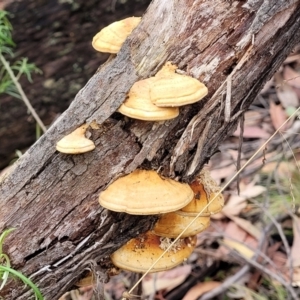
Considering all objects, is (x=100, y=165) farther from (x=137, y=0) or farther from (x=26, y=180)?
(x=137, y=0)

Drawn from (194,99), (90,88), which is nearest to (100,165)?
(90,88)

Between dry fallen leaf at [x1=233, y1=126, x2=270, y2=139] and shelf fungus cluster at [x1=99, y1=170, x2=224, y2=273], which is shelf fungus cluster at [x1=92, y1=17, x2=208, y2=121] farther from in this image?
dry fallen leaf at [x1=233, y1=126, x2=270, y2=139]

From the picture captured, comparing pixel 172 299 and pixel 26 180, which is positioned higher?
pixel 26 180

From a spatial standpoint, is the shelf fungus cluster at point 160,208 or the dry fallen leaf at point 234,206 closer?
the shelf fungus cluster at point 160,208

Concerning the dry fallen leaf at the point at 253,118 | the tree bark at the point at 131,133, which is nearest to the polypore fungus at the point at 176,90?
the tree bark at the point at 131,133

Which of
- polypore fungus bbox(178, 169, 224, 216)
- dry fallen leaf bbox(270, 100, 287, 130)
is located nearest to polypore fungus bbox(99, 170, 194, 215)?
polypore fungus bbox(178, 169, 224, 216)

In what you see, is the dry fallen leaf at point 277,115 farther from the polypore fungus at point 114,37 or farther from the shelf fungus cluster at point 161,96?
the shelf fungus cluster at point 161,96

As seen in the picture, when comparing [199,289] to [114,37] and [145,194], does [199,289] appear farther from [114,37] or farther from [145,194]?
[114,37]
